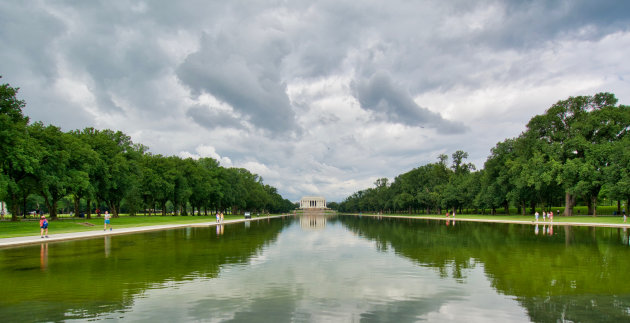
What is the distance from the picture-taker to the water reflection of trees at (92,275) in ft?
29.6

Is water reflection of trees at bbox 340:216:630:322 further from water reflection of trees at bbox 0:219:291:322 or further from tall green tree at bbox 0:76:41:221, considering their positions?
tall green tree at bbox 0:76:41:221

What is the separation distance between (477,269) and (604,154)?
5321 cm

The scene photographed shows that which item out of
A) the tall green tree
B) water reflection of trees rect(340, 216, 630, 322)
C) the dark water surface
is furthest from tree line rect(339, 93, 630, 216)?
the tall green tree

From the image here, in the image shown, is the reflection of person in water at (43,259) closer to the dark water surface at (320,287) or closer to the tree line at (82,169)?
the dark water surface at (320,287)

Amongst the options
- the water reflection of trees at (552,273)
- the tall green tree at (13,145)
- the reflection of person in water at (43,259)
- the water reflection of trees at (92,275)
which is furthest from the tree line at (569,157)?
the tall green tree at (13,145)

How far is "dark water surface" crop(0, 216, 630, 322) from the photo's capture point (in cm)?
848

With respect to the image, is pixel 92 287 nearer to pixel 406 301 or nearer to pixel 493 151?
pixel 406 301

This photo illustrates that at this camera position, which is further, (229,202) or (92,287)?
(229,202)

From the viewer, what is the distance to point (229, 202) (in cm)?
10494

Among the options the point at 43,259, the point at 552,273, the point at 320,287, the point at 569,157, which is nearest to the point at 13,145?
the point at 43,259

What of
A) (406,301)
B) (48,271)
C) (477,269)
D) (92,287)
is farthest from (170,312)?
(477,269)

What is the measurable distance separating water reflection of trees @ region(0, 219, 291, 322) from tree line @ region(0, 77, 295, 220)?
22231 mm

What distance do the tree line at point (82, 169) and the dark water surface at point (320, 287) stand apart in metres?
25.1

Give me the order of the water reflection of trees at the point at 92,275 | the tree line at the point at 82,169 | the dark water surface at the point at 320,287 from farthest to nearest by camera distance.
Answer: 1. the tree line at the point at 82,169
2. the water reflection of trees at the point at 92,275
3. the dark water surface at the point at 320,287
